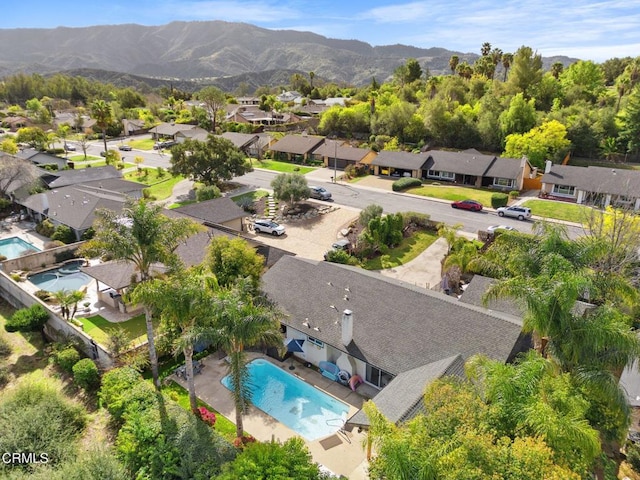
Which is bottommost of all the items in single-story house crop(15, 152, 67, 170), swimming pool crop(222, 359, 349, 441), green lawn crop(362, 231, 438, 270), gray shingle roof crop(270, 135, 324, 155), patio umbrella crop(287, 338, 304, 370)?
swimming pool crop(222, 359, 349, 441)

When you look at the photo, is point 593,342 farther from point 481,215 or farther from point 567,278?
point 481,215

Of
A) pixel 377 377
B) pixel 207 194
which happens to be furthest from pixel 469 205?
pixel 377 377

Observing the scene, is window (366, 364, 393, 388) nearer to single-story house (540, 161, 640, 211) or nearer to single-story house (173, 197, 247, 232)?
single-story house (173, 197, 247, 232)

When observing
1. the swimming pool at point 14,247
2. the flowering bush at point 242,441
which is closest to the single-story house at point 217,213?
the swimming pool at point 14,247

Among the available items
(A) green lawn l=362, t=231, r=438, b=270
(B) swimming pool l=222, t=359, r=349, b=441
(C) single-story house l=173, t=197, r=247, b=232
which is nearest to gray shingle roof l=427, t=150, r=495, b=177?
(A) green lawn l=362, t=231, r=438, b=270

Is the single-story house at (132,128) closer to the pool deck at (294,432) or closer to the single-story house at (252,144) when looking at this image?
the single-story house at (252,144)
